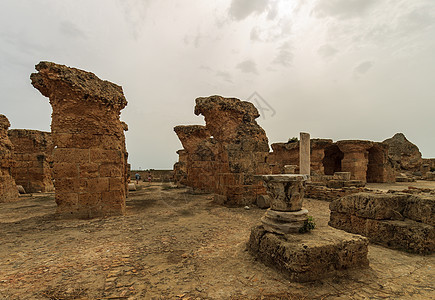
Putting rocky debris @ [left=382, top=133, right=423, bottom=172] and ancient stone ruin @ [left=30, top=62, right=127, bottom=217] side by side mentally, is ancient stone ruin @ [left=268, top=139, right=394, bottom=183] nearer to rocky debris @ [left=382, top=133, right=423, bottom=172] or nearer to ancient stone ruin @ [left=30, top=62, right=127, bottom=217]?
rocky debris @ [left=382, top=133, right=423, bottom=172]

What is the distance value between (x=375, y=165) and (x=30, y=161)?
76.2ft

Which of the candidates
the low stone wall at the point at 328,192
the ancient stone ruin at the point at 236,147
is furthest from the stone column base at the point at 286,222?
the low stone wall at the point at 328,192

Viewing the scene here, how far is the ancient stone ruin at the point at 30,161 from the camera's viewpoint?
11.0 metres

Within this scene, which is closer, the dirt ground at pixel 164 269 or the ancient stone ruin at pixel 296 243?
the dirt ground at pixel 164 269

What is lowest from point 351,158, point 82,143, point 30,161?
point 30,161

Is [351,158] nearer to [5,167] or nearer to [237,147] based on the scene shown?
[237,147]

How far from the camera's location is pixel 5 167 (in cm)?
838

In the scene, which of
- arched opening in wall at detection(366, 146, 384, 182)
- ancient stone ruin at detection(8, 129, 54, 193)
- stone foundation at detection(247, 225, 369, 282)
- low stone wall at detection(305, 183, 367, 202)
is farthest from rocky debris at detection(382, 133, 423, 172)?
ancient stone ruin at detection(8, 129, 54, 193)

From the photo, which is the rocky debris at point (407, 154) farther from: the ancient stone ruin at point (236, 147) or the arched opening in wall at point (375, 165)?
the ancient stone ruin at point (236, 147)

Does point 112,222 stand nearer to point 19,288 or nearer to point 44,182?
point 19,288

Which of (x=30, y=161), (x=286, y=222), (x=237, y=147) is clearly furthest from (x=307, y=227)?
(x=30, y=161)

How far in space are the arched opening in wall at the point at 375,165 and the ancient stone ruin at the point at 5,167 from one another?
2200 centimetres

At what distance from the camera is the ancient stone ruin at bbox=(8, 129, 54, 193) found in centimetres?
1104

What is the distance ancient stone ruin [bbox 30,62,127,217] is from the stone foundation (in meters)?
4.60
